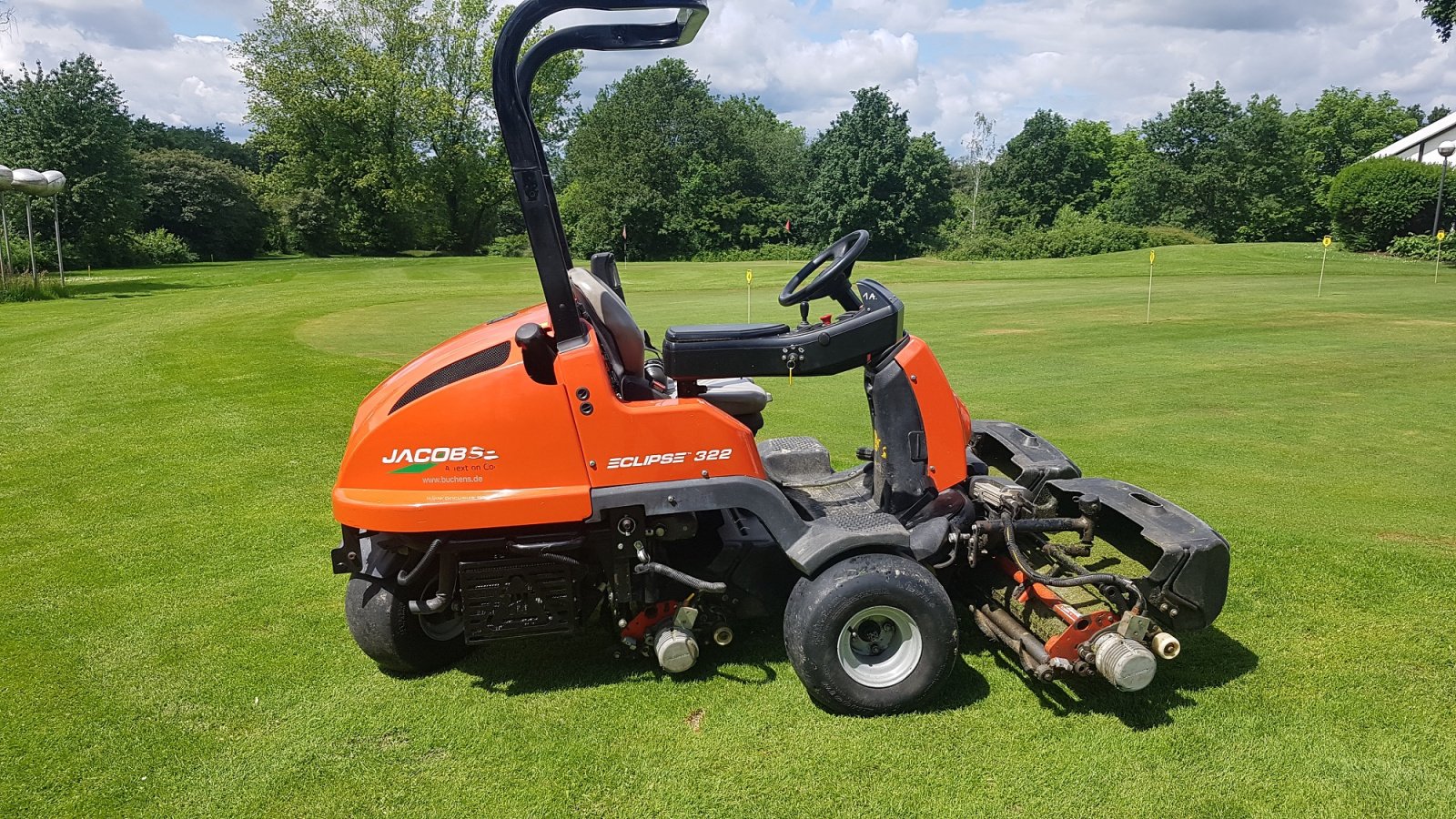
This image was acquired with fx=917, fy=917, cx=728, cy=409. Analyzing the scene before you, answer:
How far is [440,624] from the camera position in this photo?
4.38 m

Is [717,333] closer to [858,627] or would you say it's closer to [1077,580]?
[858,627]

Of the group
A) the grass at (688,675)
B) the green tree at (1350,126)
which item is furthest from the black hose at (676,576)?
the green tree at (1350,126)

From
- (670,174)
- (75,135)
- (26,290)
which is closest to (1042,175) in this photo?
(670,174)

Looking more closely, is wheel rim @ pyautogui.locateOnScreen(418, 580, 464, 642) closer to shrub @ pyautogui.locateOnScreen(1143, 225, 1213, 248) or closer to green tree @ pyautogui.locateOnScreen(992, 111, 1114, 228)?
shrub @ pyautogui.locateOnScreen(1143, 225, 1213, 248)

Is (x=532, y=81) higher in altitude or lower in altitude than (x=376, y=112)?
lower

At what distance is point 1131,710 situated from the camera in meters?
3.99

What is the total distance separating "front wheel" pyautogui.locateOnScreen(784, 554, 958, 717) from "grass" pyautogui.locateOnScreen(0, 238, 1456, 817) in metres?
0.15

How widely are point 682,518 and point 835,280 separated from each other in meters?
1.29

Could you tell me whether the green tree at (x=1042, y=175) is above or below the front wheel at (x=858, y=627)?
above

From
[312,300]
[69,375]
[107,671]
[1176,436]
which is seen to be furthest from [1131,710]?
[312,300]

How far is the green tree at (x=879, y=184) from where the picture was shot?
59000mm

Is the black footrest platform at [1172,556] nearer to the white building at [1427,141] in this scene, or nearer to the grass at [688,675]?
the grass at [688,675]

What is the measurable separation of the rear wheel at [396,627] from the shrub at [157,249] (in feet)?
145

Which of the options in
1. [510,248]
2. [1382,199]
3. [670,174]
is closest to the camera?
[1382,199]
